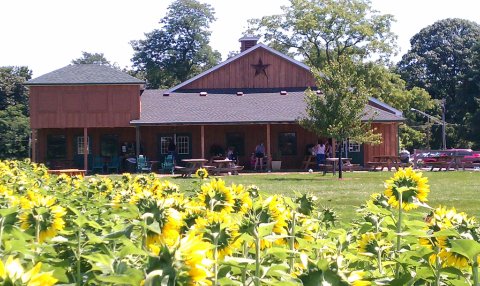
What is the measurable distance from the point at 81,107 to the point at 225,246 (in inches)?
1352

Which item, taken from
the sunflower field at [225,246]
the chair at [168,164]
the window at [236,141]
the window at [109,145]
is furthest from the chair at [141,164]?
the sunflower field at [225,246]

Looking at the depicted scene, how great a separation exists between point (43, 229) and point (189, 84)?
38435 mm

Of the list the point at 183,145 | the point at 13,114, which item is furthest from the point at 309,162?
the point at 13,114

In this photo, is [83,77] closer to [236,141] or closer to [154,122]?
[154,122]

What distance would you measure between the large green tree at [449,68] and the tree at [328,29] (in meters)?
14.5

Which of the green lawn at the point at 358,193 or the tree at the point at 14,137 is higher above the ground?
the tree at the point at 14,137

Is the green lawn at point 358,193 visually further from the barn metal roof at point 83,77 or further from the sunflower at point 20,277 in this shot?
the barn metal roof at point 83,77

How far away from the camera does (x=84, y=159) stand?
3628 centimetres

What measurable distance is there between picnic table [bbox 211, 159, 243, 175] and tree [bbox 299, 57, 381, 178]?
13.6ft

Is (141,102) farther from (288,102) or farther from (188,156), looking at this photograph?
(288,102)

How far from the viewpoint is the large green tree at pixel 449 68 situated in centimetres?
6469

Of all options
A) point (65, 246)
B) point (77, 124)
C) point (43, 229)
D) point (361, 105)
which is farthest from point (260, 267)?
point (77, 124)

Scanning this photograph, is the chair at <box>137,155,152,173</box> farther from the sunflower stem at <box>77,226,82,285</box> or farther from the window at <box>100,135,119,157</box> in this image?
the sunflower stem at <box>77,226,82,285</box>

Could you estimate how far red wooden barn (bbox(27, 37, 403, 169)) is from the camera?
35594 millimetres
